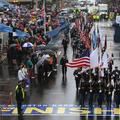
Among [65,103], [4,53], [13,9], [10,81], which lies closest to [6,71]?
[10,81]

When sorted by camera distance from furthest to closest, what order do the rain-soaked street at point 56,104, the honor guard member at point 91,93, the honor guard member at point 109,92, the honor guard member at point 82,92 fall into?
the honor guard member at point 82,92 → the honor guard member at point 91,93 → the honor guard member at point 109,92 → the rain-soaked street at point 56,104

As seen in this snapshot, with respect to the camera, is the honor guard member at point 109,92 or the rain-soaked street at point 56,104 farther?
the honor guard member at point 109,92

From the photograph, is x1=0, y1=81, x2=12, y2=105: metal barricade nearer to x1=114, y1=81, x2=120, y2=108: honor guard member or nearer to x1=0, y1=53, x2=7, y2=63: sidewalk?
x1=114, y1=81, x2=120, y2=108: honor guard member

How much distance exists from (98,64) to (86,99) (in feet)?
6.92

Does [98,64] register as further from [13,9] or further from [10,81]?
[13,9]

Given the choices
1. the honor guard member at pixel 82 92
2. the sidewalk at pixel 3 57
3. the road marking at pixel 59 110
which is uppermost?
the honor guard member at pixel 82 92

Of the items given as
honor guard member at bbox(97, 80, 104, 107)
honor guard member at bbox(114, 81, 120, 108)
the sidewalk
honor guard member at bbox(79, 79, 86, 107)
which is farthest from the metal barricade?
the sidewalk

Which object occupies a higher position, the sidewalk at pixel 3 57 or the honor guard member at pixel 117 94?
the honor guard member at pixel 117 94

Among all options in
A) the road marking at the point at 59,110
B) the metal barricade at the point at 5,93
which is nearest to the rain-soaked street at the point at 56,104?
the road marking at the point at 59,110

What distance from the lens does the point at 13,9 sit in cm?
5778

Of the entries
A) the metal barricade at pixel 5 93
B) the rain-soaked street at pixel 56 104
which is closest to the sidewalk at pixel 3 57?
the rain-soaked street at pixel 56 104

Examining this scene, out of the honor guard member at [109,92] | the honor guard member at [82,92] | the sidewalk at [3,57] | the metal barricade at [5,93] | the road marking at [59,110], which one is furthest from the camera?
the sidewalk at [3,57]

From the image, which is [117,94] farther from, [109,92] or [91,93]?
[91,93]

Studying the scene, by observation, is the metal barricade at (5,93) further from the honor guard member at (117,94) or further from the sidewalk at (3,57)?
the sidewalk at (3,57)
